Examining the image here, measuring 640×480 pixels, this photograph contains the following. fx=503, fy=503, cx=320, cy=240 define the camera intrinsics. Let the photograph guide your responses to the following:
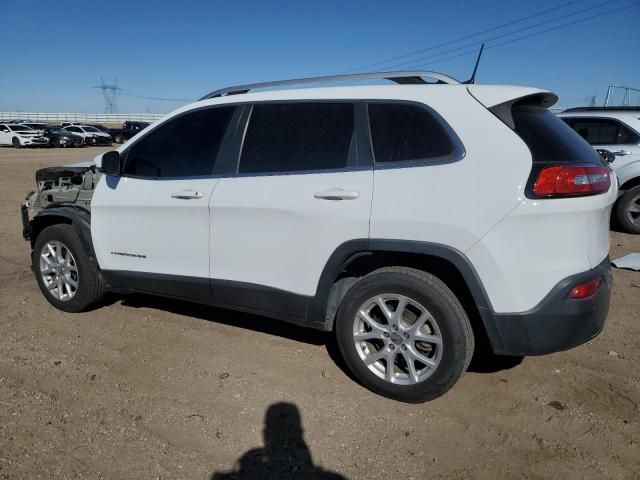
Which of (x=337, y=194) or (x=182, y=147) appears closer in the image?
(x=337, y=194)

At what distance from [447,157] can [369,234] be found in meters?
0.61

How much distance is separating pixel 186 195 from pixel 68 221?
149 centimetres

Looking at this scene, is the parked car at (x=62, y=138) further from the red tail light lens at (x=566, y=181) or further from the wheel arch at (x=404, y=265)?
the red tail light lens at (x=566, y=181)

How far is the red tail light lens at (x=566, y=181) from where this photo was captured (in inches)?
100

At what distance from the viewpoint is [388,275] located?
2934 millimetres

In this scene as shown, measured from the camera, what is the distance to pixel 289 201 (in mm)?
3139

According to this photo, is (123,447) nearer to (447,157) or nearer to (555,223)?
(447,157)

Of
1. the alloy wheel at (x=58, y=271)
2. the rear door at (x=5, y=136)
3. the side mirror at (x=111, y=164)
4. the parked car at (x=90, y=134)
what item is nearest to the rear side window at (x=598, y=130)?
the side mirror at (x=111, y=164)

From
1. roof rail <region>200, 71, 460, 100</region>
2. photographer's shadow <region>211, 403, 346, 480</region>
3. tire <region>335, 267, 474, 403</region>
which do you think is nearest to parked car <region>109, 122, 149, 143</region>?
roof rail <region>200, 71, 460, 100</region>

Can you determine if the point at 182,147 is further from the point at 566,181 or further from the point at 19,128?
the point at 19,128

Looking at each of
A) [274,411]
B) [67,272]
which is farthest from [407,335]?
[67,272]

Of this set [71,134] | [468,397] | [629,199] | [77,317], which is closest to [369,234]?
[468,397]

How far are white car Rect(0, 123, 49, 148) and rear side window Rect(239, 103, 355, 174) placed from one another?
32352 millimetres

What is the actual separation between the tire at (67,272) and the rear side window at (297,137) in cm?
175
